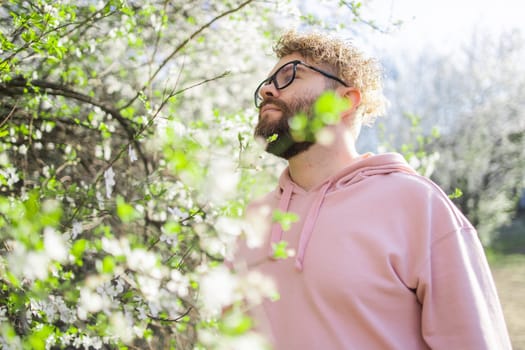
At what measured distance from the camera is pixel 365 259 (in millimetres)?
1583

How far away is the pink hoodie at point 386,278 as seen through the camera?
146cm

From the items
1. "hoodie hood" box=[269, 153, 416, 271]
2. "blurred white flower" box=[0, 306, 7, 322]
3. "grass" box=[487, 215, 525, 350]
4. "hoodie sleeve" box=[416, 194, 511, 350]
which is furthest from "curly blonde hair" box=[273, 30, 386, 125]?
"grass" box=[487, 215, 525, 350]

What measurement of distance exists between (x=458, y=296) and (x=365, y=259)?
0.29m

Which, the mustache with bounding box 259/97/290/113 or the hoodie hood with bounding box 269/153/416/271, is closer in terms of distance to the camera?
the hoodie hood with bounding box 269/153/416/271

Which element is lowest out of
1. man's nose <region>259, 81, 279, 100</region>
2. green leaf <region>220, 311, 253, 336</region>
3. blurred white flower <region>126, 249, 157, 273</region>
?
green leaf <region>220, 311, 253, 336</region>

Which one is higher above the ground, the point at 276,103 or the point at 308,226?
the point at 276,103

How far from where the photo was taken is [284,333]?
1671 millimetres

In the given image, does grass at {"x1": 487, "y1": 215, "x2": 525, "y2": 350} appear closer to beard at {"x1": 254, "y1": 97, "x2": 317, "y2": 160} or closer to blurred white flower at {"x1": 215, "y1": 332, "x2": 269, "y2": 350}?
beard at {"x1": 254, "y1": 97, "x2": 317, "y2": 160}

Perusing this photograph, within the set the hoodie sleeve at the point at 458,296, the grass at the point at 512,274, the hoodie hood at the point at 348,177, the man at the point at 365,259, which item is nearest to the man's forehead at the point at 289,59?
the man at the point at 365,259

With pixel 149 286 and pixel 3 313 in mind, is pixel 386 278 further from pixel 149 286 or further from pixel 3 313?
pixel 3 313

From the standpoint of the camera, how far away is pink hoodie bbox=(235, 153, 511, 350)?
1461 millimetres

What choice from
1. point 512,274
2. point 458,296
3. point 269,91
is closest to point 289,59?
point 269,91

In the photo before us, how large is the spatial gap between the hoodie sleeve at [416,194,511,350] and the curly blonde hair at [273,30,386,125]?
84 cm

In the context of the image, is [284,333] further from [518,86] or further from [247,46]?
[518,86]
